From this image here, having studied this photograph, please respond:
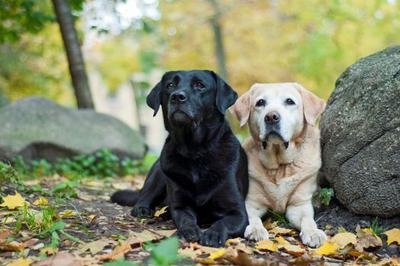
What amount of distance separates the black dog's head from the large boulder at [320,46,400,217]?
1.05 meters

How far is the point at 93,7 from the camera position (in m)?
10.4

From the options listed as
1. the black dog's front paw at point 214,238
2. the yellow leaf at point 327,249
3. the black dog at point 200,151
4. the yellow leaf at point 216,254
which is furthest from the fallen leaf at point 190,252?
the yellow leaf at point 327,249

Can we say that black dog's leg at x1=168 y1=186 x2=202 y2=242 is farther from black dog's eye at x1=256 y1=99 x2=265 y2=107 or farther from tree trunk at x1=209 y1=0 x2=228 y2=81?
tree trunk at x1=209 y1=0 x2=228 y2=81

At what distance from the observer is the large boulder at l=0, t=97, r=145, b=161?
8.33 meters

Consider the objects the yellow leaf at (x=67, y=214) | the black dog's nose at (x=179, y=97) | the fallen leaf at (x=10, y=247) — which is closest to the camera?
the fallen leaf at (x=10, y=247)

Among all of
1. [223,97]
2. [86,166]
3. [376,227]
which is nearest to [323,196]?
[376,227]

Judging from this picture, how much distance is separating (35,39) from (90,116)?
1076cm

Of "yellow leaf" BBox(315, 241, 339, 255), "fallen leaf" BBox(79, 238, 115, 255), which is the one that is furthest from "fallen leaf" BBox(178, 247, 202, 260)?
"yellow leaf" BBox(315, 241, 339, 255)

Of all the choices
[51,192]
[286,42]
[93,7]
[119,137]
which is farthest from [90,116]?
[286,42]

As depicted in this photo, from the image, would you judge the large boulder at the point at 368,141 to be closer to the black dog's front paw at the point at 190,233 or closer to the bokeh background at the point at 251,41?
the black dog's front paw at the point at 190,233

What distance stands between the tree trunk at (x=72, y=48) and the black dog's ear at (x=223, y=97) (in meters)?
5.28

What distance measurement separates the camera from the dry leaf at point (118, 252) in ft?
10.5

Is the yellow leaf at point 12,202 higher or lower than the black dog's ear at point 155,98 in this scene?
lower

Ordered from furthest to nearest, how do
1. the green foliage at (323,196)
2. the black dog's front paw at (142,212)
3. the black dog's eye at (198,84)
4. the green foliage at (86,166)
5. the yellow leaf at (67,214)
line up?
the green foliage at (86,166), the black dog's front paw at (142,212), the green foliage at (323,196), the black dog's eye at (198,84), the yellow leaf at (67,214)
